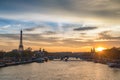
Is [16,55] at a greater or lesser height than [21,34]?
lesser

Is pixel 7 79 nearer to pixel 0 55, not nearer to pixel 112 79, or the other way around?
pixel 112 79

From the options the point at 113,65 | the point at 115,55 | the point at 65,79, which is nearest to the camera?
the point at 65,79

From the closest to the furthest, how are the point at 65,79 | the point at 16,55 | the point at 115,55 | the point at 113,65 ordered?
the point at 65,79
the point at 113,65
the point at 115,55
the point at 16,55

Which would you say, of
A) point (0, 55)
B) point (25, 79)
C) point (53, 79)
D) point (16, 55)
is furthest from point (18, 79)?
point (16, 55)

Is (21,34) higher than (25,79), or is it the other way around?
(21,34)

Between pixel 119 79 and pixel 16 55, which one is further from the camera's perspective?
pixel 16 55

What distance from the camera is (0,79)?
203 feet

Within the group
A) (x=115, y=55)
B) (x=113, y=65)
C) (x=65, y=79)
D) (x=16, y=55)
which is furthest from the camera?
(x=16, y=55)

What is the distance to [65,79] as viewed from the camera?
61.7m

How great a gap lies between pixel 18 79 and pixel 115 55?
9285 cm

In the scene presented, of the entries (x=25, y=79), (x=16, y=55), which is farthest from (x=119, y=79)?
(x=16, y=55)

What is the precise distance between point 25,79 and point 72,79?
9.33 meters

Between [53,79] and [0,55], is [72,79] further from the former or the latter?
[0,55]

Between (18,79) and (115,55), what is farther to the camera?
(115,55)
